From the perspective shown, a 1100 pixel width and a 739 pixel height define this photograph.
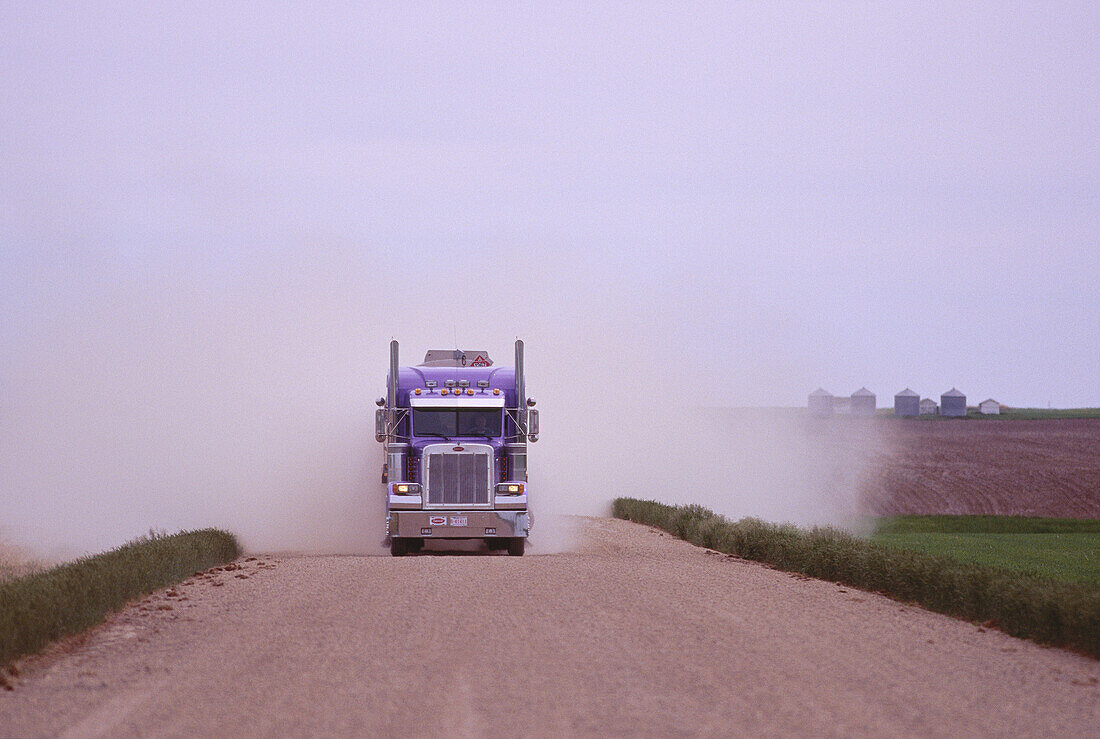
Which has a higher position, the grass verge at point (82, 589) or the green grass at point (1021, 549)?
the grass verge at point (82, 589)

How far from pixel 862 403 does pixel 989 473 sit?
71.3 metres

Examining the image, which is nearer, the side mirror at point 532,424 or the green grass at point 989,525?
the side mirror at point 532,424

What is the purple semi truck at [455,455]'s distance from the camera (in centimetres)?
2664

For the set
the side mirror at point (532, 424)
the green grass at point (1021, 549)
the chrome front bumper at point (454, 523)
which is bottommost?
the green grass at point (1021, 549)

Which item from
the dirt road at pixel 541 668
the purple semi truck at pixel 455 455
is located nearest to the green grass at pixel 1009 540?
the purple semi truck at pixel 455 455

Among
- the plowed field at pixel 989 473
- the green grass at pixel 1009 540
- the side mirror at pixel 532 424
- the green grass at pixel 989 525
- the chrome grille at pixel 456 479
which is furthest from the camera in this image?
the plowed field at pixel 989 473

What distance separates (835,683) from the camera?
36.5ft

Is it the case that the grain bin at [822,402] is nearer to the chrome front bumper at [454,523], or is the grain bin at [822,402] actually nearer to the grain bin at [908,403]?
the grain bin at [908,403]

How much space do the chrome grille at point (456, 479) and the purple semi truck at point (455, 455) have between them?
0.02 m

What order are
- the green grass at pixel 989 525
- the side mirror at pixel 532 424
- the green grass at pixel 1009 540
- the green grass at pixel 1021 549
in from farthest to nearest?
1. the green grass at pixel 989 525
2. the green grass at pixel 1009 540
3. the green grass at pixel 1021 549
4. the side mirror at pixel 532 424

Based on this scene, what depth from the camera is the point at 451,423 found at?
27.2m

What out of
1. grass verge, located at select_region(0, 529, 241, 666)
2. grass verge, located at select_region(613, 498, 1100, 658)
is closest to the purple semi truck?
grass verge, located at select_region(0, 529, 241, 666)

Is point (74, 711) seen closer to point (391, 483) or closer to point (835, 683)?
point (835, 683)

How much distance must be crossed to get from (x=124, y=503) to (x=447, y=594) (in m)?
30.7
